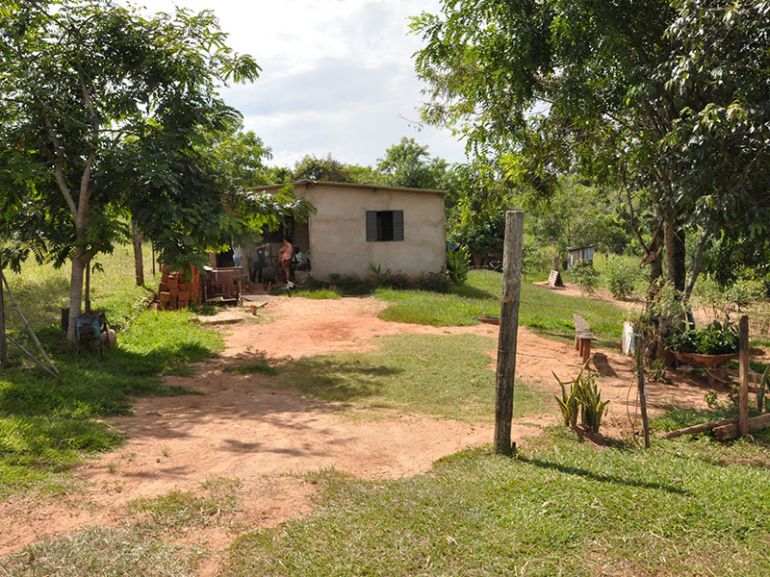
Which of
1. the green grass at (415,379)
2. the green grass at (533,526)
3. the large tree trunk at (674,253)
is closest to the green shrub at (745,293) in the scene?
the large tree trunk at (674,253)

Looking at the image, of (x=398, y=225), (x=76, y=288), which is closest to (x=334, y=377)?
(x=76, y=288)

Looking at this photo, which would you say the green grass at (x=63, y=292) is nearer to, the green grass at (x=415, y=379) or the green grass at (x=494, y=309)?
the green grass at (x=415, y=379)

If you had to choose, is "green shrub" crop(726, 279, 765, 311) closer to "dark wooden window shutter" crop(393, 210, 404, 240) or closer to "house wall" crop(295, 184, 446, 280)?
"house wall" crop(295, 184, 446, 280)

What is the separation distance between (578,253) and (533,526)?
2602 cm

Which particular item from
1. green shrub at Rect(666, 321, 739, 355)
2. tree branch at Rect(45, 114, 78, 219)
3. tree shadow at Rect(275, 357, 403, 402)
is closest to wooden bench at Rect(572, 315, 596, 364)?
green shrub at Rect(666, 321, 739, 355)

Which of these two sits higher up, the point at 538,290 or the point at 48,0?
the point at 48,0

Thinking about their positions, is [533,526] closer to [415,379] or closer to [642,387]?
[642,387]

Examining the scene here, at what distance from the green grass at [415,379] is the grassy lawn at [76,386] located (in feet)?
6.34

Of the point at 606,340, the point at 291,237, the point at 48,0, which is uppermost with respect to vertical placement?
the point at 48,0

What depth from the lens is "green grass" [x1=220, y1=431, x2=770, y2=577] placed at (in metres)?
3.41

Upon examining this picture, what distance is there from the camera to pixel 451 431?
626 cm

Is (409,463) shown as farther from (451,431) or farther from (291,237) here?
(291,237)

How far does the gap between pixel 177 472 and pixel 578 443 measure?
371 cm

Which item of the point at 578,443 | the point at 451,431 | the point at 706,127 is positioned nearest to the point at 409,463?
the point at 451,431
